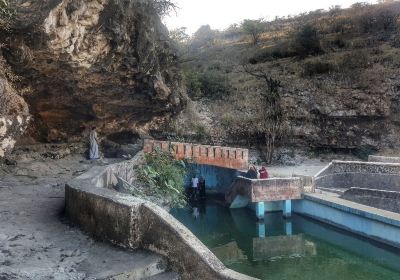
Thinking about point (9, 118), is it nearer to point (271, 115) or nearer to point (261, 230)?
point (261, 230)

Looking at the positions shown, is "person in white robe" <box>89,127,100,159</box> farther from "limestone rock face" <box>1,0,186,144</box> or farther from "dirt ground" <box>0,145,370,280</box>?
"dirt ground" <box>0,145,370,280</box>

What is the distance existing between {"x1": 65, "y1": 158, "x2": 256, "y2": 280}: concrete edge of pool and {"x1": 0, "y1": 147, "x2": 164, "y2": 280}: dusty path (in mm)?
123

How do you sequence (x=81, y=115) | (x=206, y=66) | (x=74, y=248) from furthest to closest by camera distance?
(x=206, y=66) → (x=81, y=115) → (x=74, y=248)

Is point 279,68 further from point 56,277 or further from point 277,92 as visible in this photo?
point 56,277

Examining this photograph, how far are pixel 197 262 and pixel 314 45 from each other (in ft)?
93.2

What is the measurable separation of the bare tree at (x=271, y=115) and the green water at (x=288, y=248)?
686 cm

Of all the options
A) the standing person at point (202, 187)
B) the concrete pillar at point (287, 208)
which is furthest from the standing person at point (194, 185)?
the concrete pillar at point (287, 208)

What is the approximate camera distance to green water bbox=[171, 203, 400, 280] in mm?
10523

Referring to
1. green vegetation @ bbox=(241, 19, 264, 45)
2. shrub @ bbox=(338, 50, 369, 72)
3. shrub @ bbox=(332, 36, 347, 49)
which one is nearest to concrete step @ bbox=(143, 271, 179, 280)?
shrub @ bbox=(338, 50, 369, 72)

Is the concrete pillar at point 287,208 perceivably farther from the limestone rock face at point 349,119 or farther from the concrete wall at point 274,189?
the limestone rock face at point 349,119

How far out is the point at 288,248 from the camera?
12.7 m

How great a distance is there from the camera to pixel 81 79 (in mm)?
10008

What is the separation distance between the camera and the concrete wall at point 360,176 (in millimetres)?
14836

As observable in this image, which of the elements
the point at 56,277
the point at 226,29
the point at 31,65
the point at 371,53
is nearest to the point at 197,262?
the point at 56,277
